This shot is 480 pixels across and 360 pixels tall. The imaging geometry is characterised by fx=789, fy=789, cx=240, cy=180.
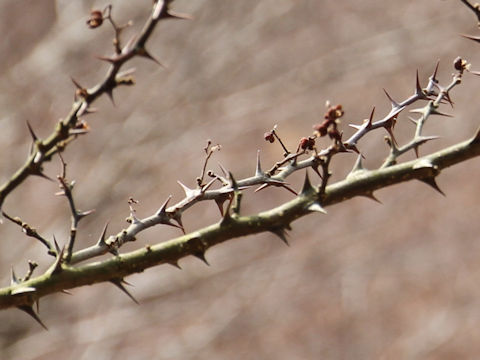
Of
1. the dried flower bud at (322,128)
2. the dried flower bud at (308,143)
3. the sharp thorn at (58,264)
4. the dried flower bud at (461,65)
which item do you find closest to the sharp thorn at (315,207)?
the dried flower bud at (308,143)

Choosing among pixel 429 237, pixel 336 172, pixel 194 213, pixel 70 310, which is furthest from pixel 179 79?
pixel 429 237

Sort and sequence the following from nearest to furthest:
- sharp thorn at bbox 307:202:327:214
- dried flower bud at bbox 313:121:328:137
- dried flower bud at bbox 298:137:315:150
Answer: dried flower bud at bbox 313:121:328:137 → dried flower bud at bbox 298:137:315:150 → sharp thorn at bbox 307:202:327:214

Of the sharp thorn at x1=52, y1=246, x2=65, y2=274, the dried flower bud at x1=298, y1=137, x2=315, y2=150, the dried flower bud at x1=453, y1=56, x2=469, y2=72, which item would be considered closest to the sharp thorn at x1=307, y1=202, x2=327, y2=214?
the dried flower bud at x1=298, y1=137, x2=315, y2=150

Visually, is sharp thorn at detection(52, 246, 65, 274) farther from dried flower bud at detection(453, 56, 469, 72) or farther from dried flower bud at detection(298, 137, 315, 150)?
dried flower bud at detection(453, 56, 469, 72)

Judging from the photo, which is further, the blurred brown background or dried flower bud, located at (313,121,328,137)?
the blurred brown background

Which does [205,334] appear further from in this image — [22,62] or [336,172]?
[22,62]

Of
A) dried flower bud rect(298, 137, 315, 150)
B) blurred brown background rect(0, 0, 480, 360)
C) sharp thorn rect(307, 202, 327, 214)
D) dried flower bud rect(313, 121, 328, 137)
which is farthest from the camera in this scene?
blurred brown background rect(0, 0, 480, 360)

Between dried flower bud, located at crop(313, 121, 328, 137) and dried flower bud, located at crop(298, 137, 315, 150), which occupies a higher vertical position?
dried flower bud, located at crop(298, 137, 315, 150)

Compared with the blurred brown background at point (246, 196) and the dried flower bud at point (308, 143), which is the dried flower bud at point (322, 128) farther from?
the blurred brown background at point (246, 196)

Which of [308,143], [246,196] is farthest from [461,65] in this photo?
[246,196]
